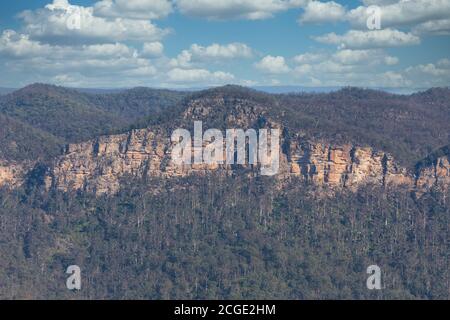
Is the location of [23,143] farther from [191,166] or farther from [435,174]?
[435,174]

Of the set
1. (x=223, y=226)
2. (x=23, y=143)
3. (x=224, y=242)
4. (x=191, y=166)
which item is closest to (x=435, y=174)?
(x=223, y=226)

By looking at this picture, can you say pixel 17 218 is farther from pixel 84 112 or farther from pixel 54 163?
pixel 84 112

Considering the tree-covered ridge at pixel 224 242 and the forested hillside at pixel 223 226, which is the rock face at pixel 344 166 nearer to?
the forested hillside at pixel 223 226

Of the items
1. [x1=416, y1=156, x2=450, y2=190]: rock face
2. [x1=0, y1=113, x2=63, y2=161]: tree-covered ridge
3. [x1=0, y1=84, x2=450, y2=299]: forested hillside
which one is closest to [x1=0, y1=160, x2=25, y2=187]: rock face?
[x1=0, y1=84, x2=450, y2=299]: forested hillside

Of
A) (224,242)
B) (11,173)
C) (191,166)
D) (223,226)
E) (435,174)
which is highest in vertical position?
(191,166)
